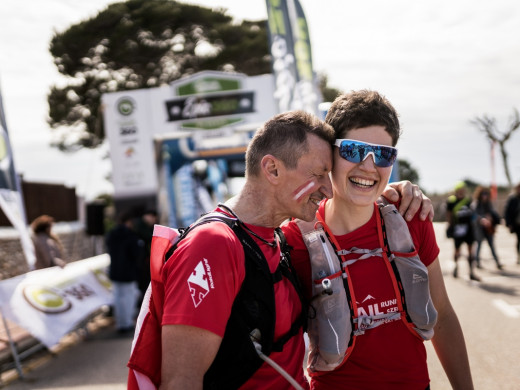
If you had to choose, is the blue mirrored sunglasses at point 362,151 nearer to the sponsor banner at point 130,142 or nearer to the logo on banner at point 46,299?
the logo on banner at point 46,299

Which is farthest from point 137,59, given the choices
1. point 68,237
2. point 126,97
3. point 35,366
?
point 35,366

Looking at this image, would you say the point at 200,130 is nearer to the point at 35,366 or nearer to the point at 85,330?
the point at 85,330

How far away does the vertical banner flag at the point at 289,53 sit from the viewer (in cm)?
1131

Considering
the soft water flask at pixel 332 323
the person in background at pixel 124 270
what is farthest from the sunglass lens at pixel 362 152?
the person in background at pixel 124 270

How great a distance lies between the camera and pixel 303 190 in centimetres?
199

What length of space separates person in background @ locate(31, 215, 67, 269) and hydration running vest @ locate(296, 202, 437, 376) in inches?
268

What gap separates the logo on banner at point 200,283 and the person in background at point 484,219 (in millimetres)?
10829

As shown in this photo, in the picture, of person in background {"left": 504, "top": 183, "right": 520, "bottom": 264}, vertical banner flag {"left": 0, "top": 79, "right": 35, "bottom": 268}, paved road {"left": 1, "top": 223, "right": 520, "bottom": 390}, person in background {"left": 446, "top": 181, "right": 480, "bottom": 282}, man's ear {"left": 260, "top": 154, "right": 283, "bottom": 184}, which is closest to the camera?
man's ear {"left": 260, "top": 154, "right": 283, "bottom": 184}

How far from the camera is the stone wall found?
14945 millimetres

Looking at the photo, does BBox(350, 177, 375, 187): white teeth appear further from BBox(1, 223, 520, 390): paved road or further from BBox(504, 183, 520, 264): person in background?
BBox(504, 183, 520, 264): person in background

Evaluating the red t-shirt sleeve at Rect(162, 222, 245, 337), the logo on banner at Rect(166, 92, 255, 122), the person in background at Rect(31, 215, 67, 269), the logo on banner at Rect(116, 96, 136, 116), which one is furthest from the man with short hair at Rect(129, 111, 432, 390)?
the logo on banner at Rect(116, 96, 136, 116)

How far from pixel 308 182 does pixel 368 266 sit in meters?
0.44

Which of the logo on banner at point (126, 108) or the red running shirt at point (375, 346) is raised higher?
the logo on banner at point (126, 108)

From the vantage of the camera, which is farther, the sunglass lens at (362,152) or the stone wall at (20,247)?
the stone wall at (20,247)
